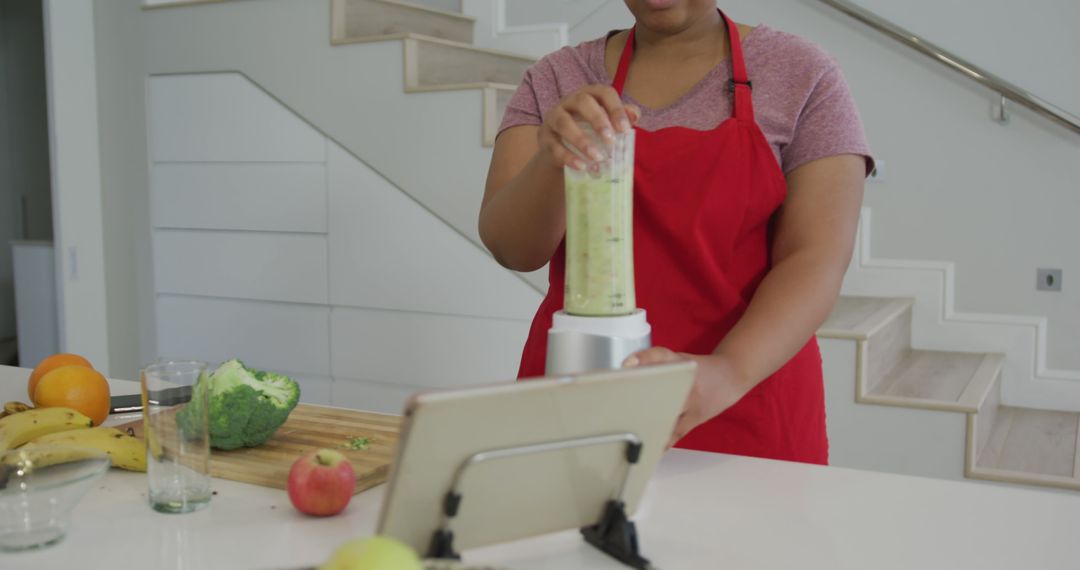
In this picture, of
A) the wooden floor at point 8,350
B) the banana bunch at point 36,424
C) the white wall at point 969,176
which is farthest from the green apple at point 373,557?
the wooden floor at point 8,350

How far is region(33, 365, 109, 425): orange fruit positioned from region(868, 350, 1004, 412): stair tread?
200cm

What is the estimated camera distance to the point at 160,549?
2.90 feet

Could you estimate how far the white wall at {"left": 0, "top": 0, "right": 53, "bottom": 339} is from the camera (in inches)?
182

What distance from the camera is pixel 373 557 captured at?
51cm

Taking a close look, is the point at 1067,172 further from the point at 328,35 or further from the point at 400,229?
the point at 328,35

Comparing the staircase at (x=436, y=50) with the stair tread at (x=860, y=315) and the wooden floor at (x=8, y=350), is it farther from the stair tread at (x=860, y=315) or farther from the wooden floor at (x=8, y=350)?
the wooden floor at (x=8, y=350)

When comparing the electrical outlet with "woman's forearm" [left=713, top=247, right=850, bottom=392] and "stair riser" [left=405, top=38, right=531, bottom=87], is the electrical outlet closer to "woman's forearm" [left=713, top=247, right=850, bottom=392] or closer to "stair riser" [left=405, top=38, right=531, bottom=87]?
"stair riser" [left=405, top=38, right=531, bottom=87]

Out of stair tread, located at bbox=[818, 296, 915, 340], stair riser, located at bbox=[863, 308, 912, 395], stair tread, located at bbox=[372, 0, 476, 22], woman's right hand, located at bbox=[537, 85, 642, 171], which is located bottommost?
stair riser, located at bbox=[863, 308, 912, 395]

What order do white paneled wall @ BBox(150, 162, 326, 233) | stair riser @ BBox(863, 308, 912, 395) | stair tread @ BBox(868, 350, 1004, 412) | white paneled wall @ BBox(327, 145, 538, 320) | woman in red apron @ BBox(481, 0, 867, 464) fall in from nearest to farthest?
woman in red apron @ BBox(481, 0, 867, 464)
stair tread @ BBox(868, 350, 1004, 412)
stair riser @ BBox(863, 308, 912, 395)
white paneled wall @ BBox(327, 145, 538, 320)
white paneled wall @ BBox(150, 162, 326, 233)

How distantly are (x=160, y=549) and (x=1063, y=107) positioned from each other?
3394mm

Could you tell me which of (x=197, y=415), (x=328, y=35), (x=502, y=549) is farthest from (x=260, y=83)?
(x=502, y=549)

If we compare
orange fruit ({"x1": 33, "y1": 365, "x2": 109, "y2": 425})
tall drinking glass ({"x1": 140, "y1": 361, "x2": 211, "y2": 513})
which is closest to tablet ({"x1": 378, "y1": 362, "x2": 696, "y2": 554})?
tall drinking glass ({"x1": 140, "y1": 361, "x2": 211, "y2": 513})

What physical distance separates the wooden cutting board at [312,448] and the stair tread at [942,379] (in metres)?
1.76

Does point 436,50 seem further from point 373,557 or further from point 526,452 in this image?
point 373,557
